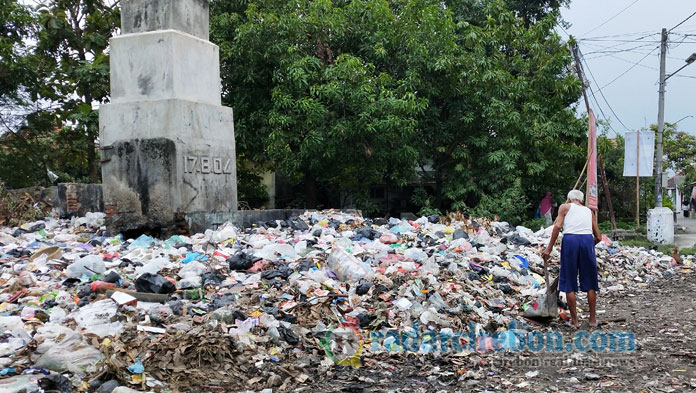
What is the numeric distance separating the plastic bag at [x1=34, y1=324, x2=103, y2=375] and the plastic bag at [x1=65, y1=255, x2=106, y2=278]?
4.50ft

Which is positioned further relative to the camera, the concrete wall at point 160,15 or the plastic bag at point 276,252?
the concrete wall at point 160,15

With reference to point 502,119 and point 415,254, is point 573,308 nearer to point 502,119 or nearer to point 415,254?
point 415,254

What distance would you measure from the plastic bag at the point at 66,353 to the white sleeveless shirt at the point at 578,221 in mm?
3716

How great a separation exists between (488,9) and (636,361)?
10.9 m

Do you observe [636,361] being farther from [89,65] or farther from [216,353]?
[89,65]

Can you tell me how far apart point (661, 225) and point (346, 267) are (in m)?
9.66

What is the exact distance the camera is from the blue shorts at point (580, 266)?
15.3 ft

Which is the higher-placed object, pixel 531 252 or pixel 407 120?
pixel 407 120

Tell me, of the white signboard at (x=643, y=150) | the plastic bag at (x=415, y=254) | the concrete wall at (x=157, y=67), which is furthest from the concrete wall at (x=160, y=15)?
the white signboard at (x=643, y=150)

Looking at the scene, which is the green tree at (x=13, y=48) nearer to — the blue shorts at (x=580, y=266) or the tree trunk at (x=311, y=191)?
the tree trunk at (x=311, y=191)

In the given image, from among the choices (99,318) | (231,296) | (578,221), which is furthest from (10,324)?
(578,221)

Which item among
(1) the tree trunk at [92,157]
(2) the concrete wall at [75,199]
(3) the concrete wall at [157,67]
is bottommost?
(2) the concrete wall at [75,199]

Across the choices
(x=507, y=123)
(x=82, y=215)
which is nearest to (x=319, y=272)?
(x=82, y=215)

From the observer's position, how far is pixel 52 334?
3273 millimetres
